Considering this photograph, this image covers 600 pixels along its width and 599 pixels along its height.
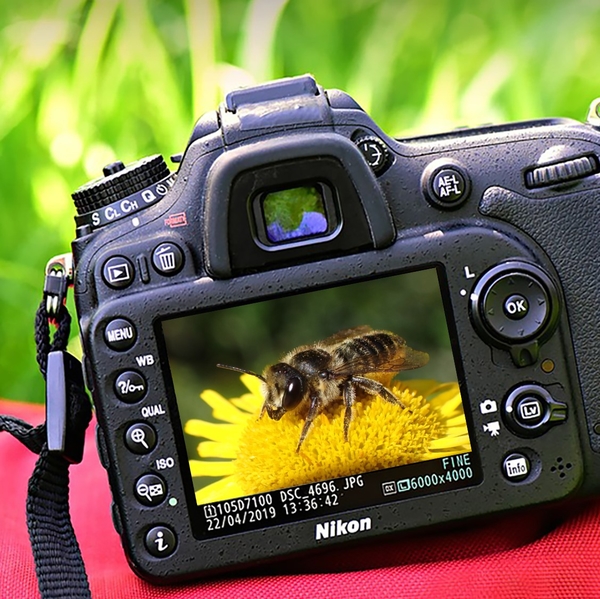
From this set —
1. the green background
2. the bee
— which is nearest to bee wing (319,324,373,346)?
the bee

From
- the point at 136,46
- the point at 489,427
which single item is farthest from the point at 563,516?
the point at 136,46

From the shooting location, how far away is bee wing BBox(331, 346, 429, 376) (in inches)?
22.3

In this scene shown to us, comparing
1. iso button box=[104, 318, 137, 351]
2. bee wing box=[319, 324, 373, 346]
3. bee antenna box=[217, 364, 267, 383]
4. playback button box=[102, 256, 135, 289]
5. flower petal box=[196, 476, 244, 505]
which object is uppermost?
playback button box=[102, 256, 135, 289]

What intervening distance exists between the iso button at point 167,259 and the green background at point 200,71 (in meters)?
0.49

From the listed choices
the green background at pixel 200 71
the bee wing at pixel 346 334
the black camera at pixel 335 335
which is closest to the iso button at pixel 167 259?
the black camera at pixel 335 335

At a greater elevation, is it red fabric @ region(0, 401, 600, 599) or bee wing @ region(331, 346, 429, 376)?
bee wing @ region(331, 346, 429, 376)

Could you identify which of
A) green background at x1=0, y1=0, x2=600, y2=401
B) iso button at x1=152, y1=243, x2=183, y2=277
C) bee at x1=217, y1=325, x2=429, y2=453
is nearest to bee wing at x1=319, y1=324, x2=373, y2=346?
bee at x1=217, y1=325, x2=429, y2=453

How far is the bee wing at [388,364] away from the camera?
0.57 metres

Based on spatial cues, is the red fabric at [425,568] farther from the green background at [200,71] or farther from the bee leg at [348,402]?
the green background at [200,71]

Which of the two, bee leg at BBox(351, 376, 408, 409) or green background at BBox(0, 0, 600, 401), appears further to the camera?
green background at BBox(0, 0, 600, 401)

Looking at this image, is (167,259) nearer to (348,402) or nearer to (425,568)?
(348,402)

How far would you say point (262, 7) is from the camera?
99 cm

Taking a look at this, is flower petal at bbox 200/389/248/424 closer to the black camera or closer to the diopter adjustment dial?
the black camera

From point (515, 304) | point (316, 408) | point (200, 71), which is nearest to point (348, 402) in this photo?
point (316, 408)
